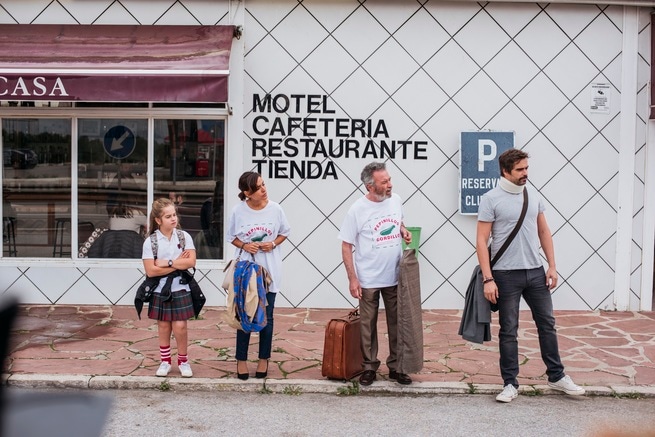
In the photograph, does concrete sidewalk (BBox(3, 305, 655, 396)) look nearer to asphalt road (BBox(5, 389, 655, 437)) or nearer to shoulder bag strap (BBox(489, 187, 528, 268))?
asphalt road (BBox(5, 389, 655, 437))

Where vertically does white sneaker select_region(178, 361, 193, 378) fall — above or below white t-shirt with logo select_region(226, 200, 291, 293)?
below

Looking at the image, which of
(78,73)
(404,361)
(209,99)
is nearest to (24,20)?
(78,73)

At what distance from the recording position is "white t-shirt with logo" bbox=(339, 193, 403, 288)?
6879 mm

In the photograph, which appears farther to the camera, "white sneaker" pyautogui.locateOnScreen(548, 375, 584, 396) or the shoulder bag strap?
"white sneaker" pyautogui.locateOnScreen(548, 375, 584, 396)

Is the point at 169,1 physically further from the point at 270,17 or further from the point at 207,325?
the point at 207,325

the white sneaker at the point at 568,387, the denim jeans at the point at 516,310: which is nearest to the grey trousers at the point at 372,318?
the denim jeans at the point at 516,310

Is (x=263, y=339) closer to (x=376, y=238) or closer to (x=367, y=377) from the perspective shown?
(x=367, y=377)

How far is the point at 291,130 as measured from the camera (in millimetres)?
10141

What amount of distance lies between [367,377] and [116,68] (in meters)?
4.53

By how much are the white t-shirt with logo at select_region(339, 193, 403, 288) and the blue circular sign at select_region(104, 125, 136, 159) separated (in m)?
4.18

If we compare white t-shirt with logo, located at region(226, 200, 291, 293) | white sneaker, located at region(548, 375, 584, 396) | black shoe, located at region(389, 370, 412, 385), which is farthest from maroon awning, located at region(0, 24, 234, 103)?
white sneaker, located at region(548, 375, 584, 396)

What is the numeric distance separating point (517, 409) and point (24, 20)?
7.41m

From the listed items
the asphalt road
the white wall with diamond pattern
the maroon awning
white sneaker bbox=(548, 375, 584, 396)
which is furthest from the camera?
the white wall with diamond pattern

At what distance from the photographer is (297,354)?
312 inches
